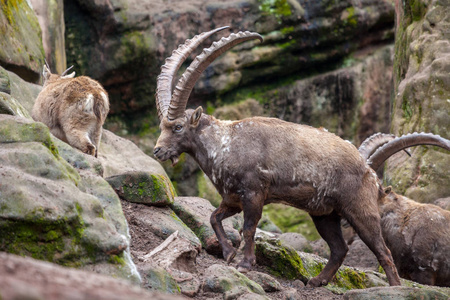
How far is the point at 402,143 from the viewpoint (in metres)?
9.16

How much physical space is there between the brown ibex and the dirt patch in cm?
24

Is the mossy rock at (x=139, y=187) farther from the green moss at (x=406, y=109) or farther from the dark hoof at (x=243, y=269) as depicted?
the green moss at (x=406, y=109)

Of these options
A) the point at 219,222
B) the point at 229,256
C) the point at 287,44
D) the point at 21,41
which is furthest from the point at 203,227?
the point at 287,44

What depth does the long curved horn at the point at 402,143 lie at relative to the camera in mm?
8969

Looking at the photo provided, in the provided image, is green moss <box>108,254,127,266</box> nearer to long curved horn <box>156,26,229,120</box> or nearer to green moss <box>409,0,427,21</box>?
long curved horn <box>156,26,229,120</box>

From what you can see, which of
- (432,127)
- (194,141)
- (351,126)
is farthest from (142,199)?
(351,126)

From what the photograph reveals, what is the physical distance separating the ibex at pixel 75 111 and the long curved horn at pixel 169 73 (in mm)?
1064

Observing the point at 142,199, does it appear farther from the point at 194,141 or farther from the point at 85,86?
the point at 85,86

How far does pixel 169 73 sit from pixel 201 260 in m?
2.56

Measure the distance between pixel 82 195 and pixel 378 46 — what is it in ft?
42.0

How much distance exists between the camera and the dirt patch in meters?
6.12

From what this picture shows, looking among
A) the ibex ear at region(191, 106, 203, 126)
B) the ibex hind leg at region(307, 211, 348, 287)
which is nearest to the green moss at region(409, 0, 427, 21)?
the ibex hind leg at region(307, 211, 348, 287)

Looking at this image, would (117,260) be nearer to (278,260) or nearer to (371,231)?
(278,260)

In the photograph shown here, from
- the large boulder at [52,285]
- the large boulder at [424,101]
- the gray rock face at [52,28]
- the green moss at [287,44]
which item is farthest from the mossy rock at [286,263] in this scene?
the green moss at [287,44]
